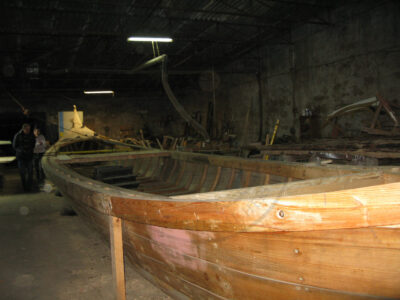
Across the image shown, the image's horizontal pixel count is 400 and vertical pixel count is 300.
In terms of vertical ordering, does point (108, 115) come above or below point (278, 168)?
above

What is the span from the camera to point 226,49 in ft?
42.9

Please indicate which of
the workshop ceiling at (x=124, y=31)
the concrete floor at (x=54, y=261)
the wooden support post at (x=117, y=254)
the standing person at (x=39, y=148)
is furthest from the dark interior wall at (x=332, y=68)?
the standing person at (x=39, y=148)

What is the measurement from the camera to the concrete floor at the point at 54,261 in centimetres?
261

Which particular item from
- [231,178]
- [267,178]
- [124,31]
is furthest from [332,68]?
[267,178]

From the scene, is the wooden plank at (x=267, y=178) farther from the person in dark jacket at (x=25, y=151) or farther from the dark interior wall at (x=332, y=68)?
the dark interior wall at (x=332, y=68)

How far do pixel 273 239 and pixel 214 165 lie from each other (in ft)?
8.89

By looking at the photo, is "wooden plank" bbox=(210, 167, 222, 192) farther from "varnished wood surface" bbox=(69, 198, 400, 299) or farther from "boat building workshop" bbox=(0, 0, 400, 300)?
"varnished wood surface" bbox=(69, 198, 400, 299)

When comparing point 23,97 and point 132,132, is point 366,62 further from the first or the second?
point 23,97

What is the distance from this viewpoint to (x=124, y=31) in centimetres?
966

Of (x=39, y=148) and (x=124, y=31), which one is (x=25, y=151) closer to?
(x=39, y=148)

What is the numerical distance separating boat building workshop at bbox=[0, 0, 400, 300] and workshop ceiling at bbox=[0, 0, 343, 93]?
0.07 metres

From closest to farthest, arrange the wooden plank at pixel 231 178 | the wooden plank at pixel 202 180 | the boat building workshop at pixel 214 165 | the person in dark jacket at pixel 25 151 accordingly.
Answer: the boat building workshop at pixel 214 165
the wooden plank at pixel 231 178
the wooden plank at pixel 202 180
the person in dark jacket at pixel 25 151

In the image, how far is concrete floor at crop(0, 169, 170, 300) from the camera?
103 inches

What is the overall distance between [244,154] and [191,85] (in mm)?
10366
